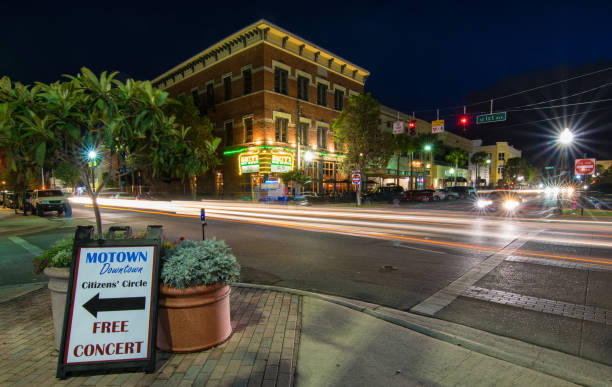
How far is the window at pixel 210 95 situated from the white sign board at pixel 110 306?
34.3m

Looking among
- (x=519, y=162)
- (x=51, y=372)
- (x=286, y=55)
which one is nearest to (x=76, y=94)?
(x=51, y=372)

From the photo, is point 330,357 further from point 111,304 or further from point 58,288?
point 58,288

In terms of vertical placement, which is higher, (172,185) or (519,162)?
(519,162)

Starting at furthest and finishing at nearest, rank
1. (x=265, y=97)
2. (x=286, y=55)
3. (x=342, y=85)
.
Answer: (x=342, y=85)
(x=286, y=55)
(x=265, y=97)

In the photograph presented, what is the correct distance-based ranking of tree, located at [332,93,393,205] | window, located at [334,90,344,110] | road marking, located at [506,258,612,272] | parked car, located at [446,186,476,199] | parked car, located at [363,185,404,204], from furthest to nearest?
parked car, located at [446,186,476,199] → window, located at [334,90,344,110] → parked car, located at [363,185,404,204] → tree, located at [332,93,393,205] → road marking, located at [506,258,612,272]

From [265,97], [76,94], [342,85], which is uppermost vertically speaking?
[342,85]

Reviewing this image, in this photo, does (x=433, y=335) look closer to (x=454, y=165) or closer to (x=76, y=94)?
(x=76, y=94)

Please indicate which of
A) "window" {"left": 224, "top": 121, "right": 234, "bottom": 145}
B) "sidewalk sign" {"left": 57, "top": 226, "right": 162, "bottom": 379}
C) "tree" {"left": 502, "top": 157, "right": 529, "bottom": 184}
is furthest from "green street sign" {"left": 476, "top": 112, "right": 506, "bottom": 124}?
"tree" {"left": 502, "top": 157, "right": 529, "bottom": 184}

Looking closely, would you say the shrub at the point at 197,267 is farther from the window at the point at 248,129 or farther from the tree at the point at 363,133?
the window at the point at 248,129

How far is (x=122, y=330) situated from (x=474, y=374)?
357cm

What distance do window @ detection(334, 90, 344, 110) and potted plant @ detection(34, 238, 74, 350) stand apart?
3637 cm

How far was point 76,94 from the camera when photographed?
138 inches

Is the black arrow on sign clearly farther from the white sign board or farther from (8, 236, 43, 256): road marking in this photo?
(8, 236, 43, 256): road marking

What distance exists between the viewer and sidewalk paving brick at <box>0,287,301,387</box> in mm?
2830
